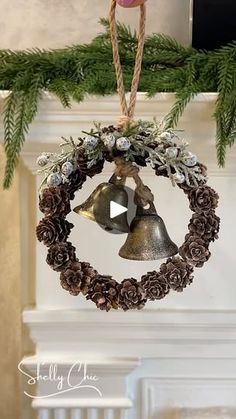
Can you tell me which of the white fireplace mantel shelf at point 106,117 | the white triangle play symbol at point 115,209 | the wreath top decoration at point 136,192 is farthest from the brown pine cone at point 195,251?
the white fireplace mantel shelf at point 106,117

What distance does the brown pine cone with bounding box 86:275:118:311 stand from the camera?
858 millimetres

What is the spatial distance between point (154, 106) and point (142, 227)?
0.88 ft

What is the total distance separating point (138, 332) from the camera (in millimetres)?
1187

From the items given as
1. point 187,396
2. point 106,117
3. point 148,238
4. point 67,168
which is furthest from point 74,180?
point 187,396

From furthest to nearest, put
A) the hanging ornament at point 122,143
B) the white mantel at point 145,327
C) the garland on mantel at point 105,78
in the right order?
the white mantel at point 145,327
the garland on mantel at point 105,78
the hanging ornament at point 122,143

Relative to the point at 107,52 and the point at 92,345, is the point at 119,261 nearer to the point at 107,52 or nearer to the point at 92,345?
the point at 92,345

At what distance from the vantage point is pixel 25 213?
120cm

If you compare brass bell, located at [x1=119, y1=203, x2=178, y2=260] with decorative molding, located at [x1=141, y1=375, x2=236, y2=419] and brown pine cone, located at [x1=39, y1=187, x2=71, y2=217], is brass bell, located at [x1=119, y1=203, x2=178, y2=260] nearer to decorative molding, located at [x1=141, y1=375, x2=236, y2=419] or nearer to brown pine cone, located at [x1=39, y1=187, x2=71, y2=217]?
brown pine cone, located at [x1=39, y1=187, x2=71, y2=217]

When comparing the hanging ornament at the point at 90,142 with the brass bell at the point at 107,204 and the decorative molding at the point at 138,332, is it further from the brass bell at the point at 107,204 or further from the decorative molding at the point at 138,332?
the decorative molding at the point at 138,332

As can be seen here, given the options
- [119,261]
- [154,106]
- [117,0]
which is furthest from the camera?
[119,261]

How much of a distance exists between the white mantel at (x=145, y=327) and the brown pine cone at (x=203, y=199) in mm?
285

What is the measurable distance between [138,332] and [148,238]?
364 millimetres

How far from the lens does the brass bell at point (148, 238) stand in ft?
2.90

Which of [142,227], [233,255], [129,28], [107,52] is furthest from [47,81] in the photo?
[233,255]
